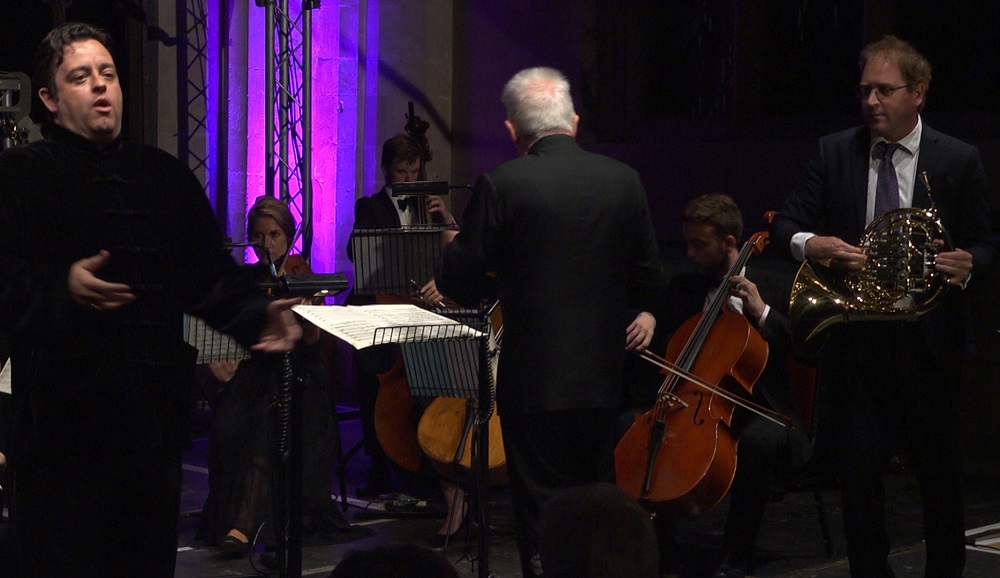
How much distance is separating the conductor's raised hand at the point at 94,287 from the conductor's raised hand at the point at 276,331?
1.28 ft

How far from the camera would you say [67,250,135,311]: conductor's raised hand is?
2711 mm

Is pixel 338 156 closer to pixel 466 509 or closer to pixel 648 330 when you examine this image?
pixel 466 509

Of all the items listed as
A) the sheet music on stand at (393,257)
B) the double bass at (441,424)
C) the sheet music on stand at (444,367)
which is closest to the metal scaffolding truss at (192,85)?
the double bass at (441,424)

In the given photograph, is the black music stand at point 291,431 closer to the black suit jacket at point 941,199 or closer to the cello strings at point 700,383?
the cello strings at point 700,383

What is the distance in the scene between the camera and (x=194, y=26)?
8.25 meters

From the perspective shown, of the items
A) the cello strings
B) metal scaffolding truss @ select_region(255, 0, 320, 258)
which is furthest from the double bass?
metal scaffolding truss @ select_region(255, 0, 320, 258)

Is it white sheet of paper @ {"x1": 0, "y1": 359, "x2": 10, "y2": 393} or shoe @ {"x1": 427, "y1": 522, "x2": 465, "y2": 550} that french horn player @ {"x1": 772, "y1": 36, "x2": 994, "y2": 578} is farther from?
white sheet of paper @ {"x1": 0, "y1": 359, "x2": 10, "y2": 393}

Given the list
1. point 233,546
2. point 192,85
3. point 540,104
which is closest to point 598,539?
point 540,104

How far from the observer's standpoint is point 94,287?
2.71 metres

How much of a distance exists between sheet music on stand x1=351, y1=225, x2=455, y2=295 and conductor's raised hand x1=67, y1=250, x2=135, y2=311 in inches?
83.3

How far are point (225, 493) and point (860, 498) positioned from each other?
2.45 meters

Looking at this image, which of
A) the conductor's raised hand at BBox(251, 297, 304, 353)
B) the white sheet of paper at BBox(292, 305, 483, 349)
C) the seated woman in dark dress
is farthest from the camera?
the seated woman in dark dress

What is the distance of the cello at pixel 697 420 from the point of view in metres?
4.49

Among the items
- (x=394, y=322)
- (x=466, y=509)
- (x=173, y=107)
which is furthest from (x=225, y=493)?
(x=173, y=107)
